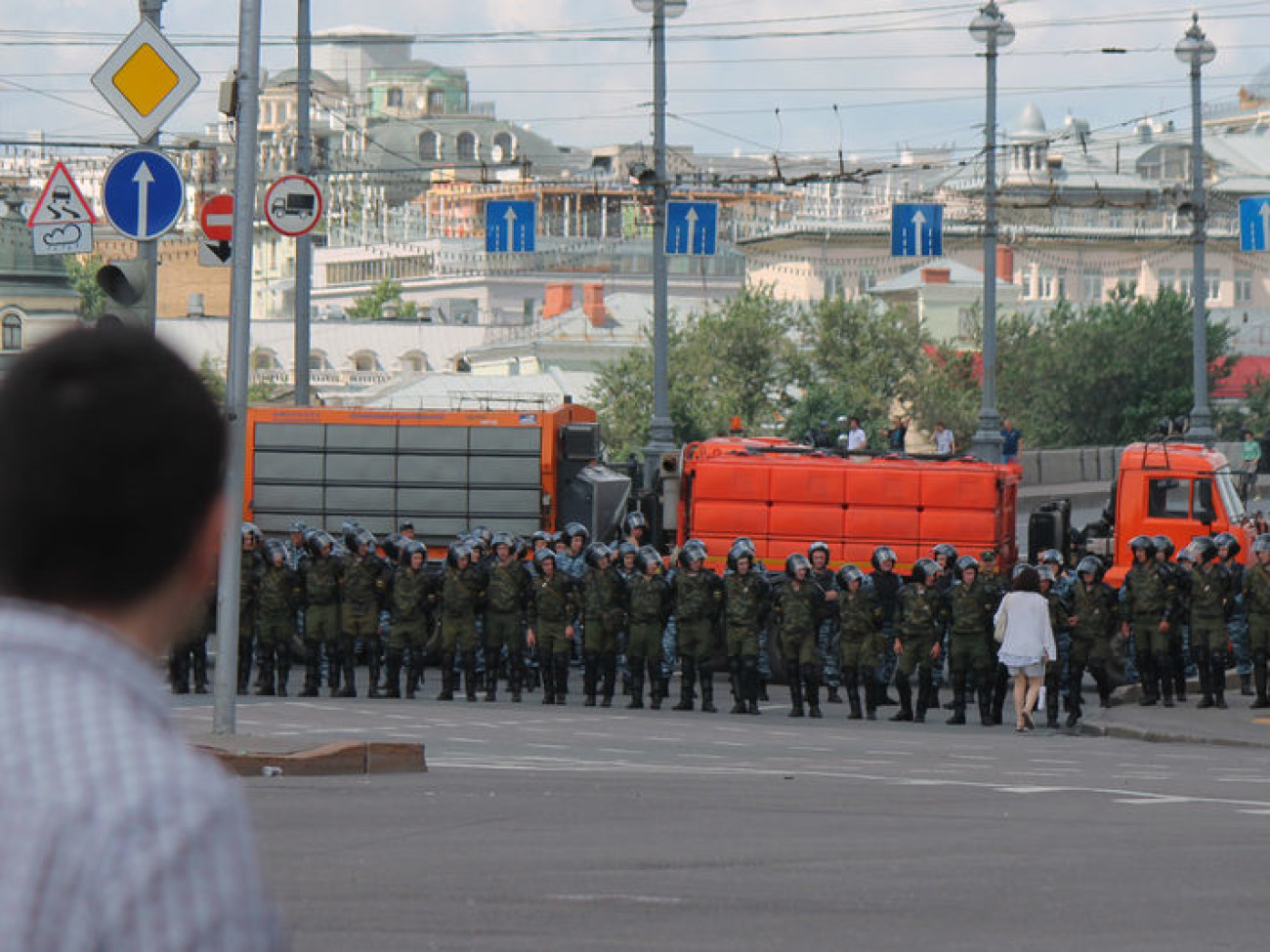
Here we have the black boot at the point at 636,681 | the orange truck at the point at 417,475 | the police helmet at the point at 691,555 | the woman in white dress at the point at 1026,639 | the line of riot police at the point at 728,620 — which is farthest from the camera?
the orange truck at the point at 417,475

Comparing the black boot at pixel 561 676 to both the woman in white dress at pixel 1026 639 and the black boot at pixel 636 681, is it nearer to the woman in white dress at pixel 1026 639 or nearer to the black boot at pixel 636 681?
the black boot at pixel 636 681

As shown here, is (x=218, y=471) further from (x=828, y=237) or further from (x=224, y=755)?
(x=828, y=237)

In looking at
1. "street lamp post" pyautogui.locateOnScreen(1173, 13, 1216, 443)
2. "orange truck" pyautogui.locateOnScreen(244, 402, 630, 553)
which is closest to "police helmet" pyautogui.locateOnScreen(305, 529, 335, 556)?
"orange truck" pyautogui.locateOnScreen(244, 402, 630, 553)

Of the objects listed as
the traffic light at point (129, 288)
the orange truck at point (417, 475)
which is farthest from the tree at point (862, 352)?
the traffic light at point (129, 288)

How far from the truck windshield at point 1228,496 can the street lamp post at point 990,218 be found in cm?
820

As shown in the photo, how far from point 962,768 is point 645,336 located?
98.6 m

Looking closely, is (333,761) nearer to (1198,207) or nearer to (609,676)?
(609,676)

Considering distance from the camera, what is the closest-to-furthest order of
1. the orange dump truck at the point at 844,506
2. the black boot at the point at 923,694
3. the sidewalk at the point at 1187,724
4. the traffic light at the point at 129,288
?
1. the traffic light at the point at 129,288
2. the sidewalk at the point at 1187,724
3. the black boot at the point at 923,694
4. the orange dump truck at the point at 844,506

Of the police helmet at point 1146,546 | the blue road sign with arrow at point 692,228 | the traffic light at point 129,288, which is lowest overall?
the police helmet at point 1146,546

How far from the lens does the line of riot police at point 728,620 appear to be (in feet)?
79.3

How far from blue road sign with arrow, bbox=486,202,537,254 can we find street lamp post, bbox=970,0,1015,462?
31.7 ft

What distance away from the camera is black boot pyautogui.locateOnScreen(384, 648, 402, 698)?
25.2m

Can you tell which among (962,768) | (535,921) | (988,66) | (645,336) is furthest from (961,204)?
(535,921)

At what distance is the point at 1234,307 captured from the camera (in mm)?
135750
